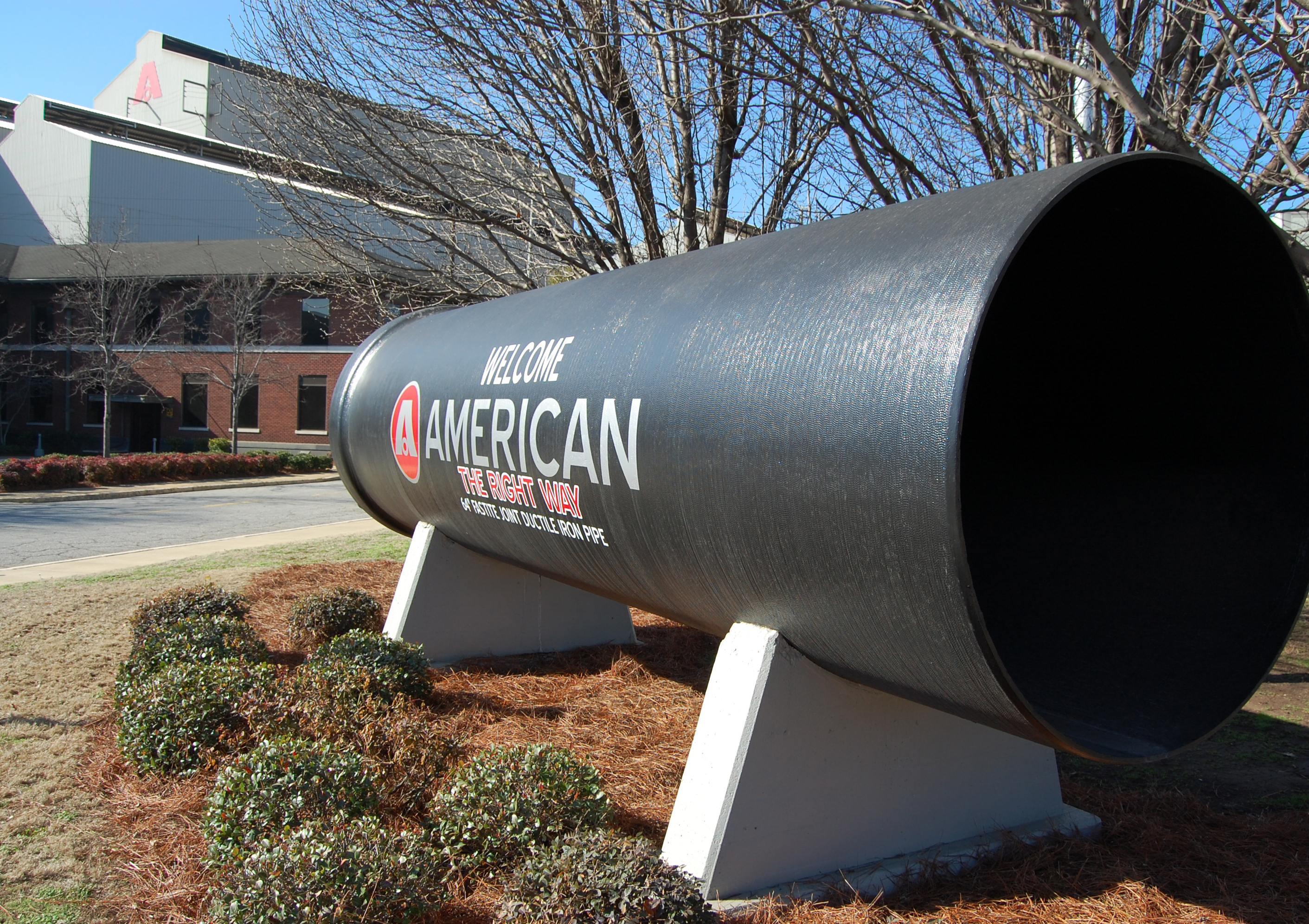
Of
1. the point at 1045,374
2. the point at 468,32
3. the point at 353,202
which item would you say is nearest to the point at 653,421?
the point at 1045,374

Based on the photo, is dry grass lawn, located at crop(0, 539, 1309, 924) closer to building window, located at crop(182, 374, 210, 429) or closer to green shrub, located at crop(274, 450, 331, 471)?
green shrub, located at crop(274, 450, 331, 471)

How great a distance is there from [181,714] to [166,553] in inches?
321

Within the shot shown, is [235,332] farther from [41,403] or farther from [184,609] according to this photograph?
[184,609]

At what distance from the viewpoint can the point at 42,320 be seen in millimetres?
37281

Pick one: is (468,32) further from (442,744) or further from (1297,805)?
(1297,805)

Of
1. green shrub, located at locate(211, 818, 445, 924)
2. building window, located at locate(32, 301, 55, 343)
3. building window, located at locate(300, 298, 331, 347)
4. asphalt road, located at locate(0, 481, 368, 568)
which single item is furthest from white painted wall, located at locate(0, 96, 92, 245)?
green shrub, located at locate(211, 818, 445, 924)

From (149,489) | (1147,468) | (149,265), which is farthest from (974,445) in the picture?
(149,265)

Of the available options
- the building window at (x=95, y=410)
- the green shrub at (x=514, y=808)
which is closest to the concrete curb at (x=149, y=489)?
the building window at (x=95, y=410)

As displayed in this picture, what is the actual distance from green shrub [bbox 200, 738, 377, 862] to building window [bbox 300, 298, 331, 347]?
32358 millimetres

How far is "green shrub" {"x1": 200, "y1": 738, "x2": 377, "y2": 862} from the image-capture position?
3.35 m

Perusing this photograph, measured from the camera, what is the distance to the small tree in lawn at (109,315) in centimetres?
2741

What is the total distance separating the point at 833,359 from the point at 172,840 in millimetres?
3279

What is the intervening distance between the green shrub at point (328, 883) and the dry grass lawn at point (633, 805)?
0.93 ft

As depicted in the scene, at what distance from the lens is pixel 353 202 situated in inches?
378
